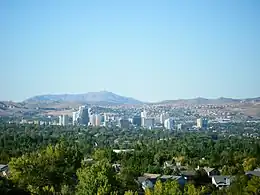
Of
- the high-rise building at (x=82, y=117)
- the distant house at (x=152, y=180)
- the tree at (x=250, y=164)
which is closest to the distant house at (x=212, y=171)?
the tree at (x=250, y=164)

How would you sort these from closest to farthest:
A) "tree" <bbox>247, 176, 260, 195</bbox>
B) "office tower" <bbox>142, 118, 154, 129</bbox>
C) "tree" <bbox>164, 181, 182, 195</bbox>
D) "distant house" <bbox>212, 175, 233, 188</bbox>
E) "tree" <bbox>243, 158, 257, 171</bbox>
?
"tree" <bbox>164, 181, 182, 195</bbox> < "tree" <bbox>247, 176, 260, 195</bbox> < "distant house" <bbox>212, 175, 233, 188</bbox> < "tree" <bbox>243, 158, 257, 171</bbox> < "office tower" <bbox>142, 118, 154, 129</bbox>

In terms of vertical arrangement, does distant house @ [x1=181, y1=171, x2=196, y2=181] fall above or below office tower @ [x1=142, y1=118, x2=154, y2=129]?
below

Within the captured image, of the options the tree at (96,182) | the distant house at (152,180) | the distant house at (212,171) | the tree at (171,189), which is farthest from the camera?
the distant house at (212,171)

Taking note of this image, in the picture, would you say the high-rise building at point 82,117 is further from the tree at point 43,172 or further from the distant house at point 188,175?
the tree at point 43,172

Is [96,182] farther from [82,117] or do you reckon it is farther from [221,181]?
[82,117]

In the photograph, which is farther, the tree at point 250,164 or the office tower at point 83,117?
the office tower at point 83,117

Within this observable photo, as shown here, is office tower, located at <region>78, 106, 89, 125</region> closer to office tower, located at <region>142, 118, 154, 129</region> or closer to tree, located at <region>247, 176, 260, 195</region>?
office tower, located at <region>142, 118, 154, 129</region>

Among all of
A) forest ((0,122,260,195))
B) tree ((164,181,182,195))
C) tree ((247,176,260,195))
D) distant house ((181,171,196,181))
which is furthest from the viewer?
distant house ((181,171,196,181))

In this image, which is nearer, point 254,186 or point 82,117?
point 254,186

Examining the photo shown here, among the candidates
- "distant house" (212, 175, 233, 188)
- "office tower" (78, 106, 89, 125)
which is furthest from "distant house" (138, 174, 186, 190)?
"office tower" (78, 106, 89, 125)

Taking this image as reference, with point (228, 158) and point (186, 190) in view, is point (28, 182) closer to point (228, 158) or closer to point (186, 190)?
point (186, 190)

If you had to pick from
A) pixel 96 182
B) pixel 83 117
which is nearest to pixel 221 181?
pixel 96 182

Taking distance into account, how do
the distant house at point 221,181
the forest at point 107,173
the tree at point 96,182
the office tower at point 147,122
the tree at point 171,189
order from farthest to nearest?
the office tower at point 147,122
the distant house at point 221,181
the forest at point 107,173
the tree at point 96,182
the tree at point 171,189
